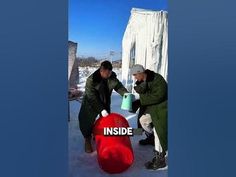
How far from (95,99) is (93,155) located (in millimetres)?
334

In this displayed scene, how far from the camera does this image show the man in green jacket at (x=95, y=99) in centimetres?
216

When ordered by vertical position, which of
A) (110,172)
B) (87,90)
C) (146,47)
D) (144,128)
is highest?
(146,47)

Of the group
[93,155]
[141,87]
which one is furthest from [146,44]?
[93,155]

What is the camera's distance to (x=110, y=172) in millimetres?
1966

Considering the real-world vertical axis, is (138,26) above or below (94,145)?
above

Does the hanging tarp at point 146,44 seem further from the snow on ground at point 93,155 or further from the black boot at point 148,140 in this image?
the black boot at point 148,140

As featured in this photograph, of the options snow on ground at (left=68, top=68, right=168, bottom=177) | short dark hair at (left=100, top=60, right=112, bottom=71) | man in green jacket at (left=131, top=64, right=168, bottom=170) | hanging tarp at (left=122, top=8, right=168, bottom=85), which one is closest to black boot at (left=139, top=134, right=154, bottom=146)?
snow on ground at (left=68, top=68, right=168, bottom=177)

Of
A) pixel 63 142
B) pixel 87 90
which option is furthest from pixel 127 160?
pixel 63 142

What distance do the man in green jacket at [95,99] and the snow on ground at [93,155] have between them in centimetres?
5

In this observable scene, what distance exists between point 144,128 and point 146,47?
70 centimetres

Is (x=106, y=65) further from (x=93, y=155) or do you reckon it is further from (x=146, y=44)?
(x=146, y=44)

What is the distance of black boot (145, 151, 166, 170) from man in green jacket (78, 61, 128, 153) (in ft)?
1.17

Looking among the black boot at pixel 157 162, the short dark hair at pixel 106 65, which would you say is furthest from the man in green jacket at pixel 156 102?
the short dark hair at pixel 106 65

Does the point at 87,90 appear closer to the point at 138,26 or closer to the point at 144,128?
the point at 144,128
